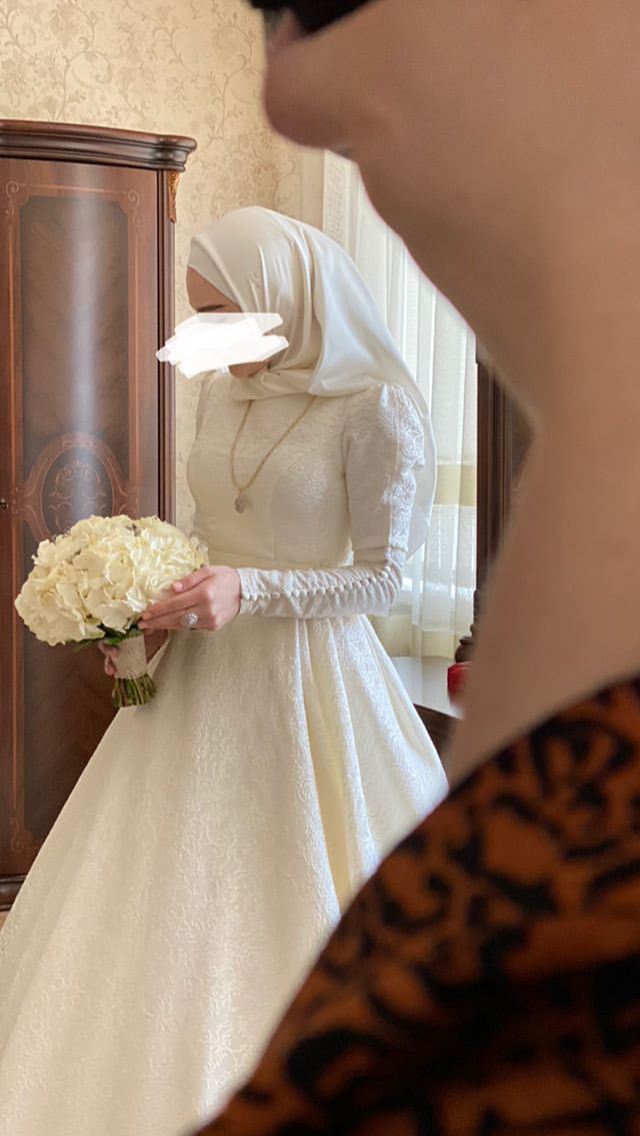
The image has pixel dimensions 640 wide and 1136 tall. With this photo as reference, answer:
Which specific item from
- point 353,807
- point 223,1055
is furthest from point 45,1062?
point 353,807

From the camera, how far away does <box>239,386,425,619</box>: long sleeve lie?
196 centimetres

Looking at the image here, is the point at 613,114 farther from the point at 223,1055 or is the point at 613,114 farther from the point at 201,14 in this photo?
the point at 201,14

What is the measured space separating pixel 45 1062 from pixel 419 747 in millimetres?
731

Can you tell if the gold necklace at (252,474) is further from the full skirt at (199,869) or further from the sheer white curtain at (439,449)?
the sheer white curtain at (439,449)

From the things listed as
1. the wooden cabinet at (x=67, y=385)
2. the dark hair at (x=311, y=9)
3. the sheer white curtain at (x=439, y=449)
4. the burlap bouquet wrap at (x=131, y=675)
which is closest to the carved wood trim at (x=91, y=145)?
the wooden cabinet at (x=67, y=385)

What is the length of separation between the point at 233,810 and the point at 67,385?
4.81 ft

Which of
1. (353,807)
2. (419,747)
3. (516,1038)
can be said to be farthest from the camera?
(419,747)

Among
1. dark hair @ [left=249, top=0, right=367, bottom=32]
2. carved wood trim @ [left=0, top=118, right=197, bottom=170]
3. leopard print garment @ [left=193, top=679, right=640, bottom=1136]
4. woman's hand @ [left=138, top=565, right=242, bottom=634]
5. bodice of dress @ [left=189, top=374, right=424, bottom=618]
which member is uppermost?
carved wood trim @ [left=0, top=118, right=197, bottom=170]

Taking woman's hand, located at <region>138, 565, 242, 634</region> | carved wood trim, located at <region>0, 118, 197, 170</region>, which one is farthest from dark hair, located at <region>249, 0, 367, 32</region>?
carved wood trim, located at <region>0, 118, 197, 170</region>

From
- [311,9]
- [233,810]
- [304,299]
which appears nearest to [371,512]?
[304,299]

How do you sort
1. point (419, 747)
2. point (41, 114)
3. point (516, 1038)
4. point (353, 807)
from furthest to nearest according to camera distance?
point (41, 114) → point (419, 747) → point (353, 807) → point (516, 1038)

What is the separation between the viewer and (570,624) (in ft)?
0.41

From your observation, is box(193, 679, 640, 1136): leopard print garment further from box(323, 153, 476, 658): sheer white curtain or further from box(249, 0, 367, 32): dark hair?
box(323, 153, 476, 658): sheer white curtain

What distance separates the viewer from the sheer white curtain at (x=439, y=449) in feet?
10.0
